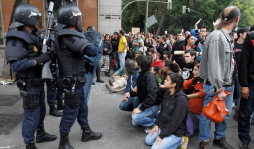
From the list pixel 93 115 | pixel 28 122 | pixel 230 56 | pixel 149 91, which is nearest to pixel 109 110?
pixel 93 115

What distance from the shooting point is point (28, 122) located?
2836mm

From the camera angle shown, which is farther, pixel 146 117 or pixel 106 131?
pixel 106 131

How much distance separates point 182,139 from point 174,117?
388 mm

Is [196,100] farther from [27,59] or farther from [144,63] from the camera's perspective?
[27,59]

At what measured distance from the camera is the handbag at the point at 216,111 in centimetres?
277

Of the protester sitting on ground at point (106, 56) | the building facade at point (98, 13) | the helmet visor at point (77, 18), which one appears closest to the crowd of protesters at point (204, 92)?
the helmet visor at point (77, 18)

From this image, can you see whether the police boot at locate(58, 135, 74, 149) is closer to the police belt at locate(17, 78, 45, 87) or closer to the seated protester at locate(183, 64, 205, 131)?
the police belt at locate(17, 78, 45, 87)

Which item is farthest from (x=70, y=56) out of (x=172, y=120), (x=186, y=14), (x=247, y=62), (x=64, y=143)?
(x=186, y=14)

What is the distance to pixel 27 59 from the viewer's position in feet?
9.04

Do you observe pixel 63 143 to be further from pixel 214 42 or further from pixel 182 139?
pixel 214 42

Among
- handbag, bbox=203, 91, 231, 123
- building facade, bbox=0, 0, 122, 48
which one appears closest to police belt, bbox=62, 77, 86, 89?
handbag, bbox=203, 91, 231, 123

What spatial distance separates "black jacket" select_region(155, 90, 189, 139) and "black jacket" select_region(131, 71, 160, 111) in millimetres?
372

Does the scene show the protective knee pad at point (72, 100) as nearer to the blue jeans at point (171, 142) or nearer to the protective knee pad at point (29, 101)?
the protective knee pad at point (29, 101)

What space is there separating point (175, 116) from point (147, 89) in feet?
2.50
